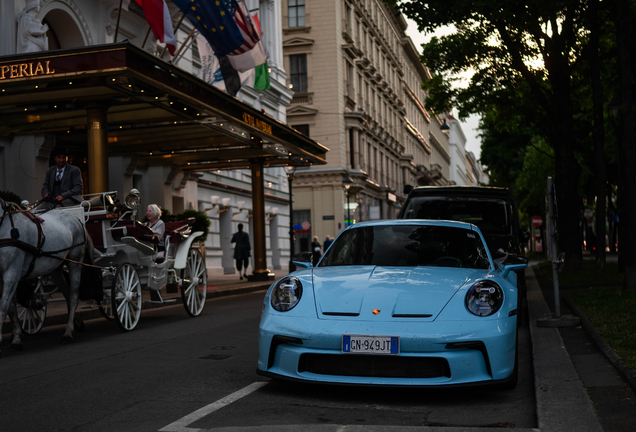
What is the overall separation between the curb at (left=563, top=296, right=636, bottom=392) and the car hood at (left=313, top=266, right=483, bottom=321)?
134 centimetres

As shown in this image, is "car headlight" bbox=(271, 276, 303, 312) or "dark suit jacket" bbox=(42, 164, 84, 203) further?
"dark suit jacket" bbox=(42, 164, 84, 203)

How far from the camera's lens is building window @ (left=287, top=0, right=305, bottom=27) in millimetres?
55969

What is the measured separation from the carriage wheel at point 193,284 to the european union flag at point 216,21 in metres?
7.65

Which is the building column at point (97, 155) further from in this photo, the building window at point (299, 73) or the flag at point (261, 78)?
the building window at point (299, 73)

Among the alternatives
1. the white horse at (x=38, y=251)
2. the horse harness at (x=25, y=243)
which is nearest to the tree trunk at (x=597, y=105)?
the white horse at (x=38, y=251)

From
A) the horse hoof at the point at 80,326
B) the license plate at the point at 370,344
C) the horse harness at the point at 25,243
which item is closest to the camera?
the license plate at the point at 370,344

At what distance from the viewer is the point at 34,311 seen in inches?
403

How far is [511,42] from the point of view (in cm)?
1894

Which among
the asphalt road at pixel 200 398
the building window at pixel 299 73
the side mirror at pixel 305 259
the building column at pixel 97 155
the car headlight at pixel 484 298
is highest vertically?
the building window at pixel 299 73

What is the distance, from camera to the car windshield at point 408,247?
A: 22.2ft

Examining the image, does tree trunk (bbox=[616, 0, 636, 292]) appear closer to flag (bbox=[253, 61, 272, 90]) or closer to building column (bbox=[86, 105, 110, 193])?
building column (bbox=[86, 105, 110, 193])

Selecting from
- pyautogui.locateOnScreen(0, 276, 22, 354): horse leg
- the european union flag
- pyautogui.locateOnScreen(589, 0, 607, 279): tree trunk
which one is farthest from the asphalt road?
the european union flag

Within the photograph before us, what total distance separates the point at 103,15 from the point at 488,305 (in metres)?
20.2

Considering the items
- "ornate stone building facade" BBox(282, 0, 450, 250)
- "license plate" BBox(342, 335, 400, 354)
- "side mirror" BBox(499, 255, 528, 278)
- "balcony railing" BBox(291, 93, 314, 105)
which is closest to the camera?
"license plate" BBox(342, 335, 400, 354)
